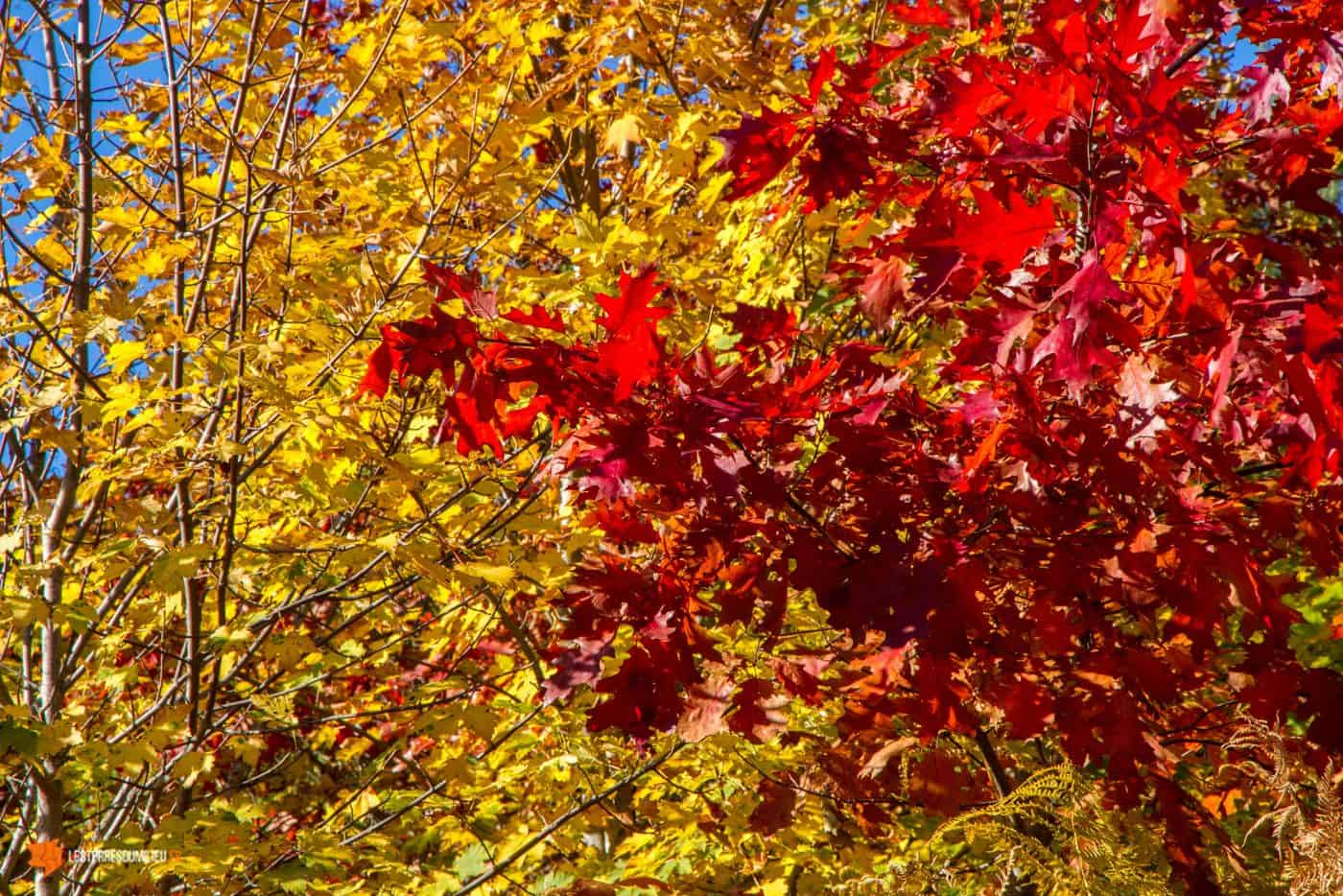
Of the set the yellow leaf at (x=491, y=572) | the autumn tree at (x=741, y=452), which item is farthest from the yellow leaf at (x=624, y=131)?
the yellow leaf at (x=491, y=572)

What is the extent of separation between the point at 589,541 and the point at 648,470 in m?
1.15

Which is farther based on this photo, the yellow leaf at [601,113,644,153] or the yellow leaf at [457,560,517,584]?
the yellow leaf at [601,113,644,153]

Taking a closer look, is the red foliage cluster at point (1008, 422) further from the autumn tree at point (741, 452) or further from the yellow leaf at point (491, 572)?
the yellow leaf at point (491, 572)

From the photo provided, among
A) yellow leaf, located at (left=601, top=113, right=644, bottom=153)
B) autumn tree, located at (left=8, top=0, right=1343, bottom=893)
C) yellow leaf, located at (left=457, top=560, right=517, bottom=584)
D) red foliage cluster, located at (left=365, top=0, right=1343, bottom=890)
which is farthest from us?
yellow leaf, located at (left=601, top=113, right=644, bottom=153)

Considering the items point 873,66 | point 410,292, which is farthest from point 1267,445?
point 410,292

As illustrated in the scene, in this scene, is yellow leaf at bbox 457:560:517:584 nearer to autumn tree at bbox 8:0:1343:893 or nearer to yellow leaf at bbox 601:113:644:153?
autumn tree at bbox 8:0:1343:893

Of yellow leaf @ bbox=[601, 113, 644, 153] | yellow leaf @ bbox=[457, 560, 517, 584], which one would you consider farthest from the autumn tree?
yellow leaf @ bbox=[601, 113, 644, 153]

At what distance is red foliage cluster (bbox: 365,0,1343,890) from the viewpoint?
1.85 metres

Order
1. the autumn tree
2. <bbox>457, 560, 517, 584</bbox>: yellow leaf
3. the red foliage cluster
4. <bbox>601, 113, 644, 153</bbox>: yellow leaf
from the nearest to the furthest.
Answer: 1. the red foliage cluster
2. the autumn tree
3. <bbox>457, 560, 517, 584</bbox>: yellow leaf
4. <bbox>601, 113, 644, 153</bbox>: yellow leaf

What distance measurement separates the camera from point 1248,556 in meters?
2.05

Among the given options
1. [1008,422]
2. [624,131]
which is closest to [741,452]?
[1008,422]

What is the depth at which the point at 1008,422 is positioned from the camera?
1928mm

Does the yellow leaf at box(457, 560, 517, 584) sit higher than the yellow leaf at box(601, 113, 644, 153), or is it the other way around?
the yellow leaf at box(601, 113, 644, 153)

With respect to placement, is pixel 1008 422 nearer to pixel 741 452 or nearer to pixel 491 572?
pixel 741 452
